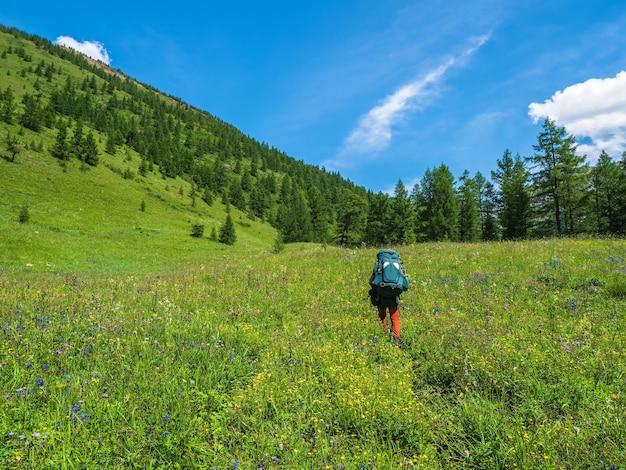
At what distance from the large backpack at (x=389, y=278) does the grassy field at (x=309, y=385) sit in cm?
81

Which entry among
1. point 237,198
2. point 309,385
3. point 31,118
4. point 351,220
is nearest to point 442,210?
point 351,220

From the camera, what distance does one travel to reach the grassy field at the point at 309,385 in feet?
9.72

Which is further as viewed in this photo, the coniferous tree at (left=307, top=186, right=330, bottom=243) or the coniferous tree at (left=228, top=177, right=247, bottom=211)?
the coniferous tree at (left=228, top=177, right=247, bottom=211)

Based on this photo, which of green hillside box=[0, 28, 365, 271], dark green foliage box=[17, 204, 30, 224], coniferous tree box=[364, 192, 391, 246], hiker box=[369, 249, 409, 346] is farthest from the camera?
coniferous tree box=[364, 192, 391, 246]

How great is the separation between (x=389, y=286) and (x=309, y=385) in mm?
3157

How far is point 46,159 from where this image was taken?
48.8 m

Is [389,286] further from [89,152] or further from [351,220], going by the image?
[89,152]

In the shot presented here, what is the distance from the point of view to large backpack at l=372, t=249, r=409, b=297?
6.70m

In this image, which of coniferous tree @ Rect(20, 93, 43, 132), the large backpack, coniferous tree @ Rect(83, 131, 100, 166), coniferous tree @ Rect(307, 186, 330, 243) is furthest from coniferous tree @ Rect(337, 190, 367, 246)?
coniferous tree @ Rect(20, 93, 43, 132)

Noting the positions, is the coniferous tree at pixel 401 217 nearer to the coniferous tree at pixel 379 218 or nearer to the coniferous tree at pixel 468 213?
the coniferous tree at pixel 379 218

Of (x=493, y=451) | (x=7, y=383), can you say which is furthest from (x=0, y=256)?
(x=493, y=451)

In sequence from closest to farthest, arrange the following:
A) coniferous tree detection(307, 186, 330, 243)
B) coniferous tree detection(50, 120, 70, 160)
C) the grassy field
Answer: the grassy field, coniferous tree detection(50, 120, 70, 160), coniferous tree detection(307, 186, 330, 243)

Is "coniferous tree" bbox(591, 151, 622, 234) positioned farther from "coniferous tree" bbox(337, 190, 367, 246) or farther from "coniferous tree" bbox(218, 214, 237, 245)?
"coniferous tree" bbox(218, 214, 237, 245)

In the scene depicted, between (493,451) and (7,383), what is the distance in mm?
5423
